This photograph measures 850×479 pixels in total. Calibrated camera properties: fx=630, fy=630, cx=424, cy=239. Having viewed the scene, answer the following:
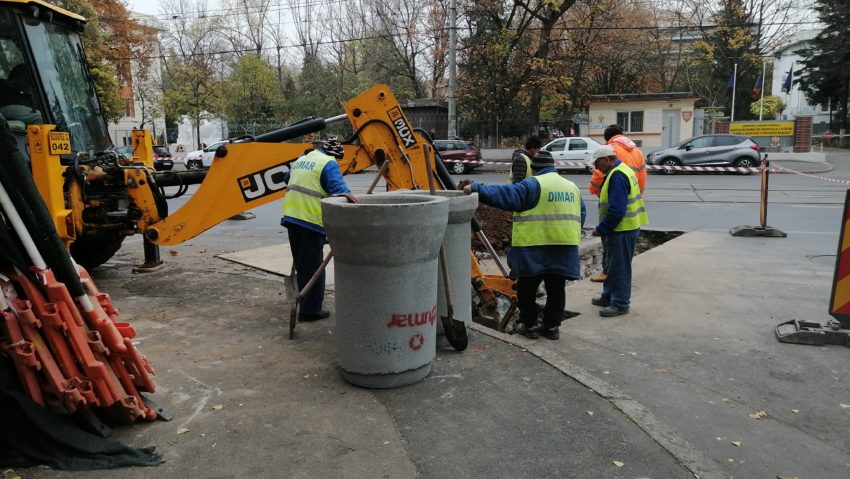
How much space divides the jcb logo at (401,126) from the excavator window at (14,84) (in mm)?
3532

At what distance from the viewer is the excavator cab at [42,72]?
6043mm

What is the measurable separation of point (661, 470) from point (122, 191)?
593 cm

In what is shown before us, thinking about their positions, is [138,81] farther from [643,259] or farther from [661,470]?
[661,470]

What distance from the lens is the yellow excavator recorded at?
5.87 m

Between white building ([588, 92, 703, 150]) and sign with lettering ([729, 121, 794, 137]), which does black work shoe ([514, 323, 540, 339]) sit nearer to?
sign with lettering ([729, 121, 794, 137])

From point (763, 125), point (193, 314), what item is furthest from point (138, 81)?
point (193, 314)

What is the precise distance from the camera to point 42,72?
6238 mm

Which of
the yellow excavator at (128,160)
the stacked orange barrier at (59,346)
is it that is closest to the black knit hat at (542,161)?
the yellow excavator at (128,160)

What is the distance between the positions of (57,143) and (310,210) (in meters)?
2.14

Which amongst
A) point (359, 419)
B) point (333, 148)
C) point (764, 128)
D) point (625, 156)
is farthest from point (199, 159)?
point (359, 419)

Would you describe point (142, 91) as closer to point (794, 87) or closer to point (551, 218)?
point (551, 218)

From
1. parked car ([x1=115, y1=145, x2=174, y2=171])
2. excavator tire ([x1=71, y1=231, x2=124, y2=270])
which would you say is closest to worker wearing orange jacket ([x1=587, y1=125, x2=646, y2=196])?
excavator tire ([x1=71, y1=231, x2=124, y2=270])

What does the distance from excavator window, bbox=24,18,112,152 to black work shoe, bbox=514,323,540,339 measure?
4987 millimetres

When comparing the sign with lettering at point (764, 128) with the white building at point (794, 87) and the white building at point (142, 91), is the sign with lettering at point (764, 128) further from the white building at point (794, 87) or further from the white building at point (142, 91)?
the white building at point (794, 87)
